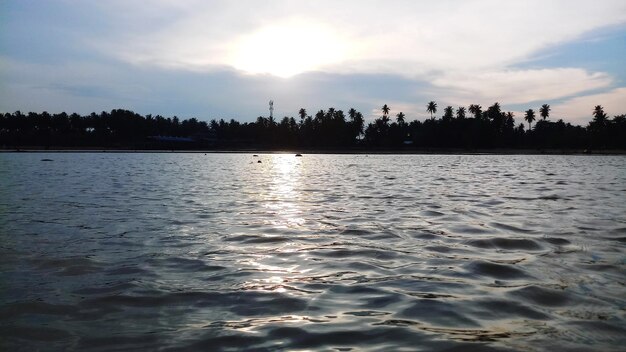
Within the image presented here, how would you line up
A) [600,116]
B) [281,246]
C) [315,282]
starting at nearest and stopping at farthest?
1. [315,282]
2. [281,246]
3. [600,116]

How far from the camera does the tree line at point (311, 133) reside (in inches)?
5901

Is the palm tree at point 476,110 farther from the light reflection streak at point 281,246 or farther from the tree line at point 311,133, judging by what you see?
the light reflection streak at point 281,246

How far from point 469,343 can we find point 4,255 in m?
7.44

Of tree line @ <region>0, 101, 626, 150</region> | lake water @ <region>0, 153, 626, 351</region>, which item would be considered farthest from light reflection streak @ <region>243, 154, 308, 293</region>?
tree line @ <region>0, 101, 626, 150</region>

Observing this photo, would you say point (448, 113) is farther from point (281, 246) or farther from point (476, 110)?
point (281, 246)

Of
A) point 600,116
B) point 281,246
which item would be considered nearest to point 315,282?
point 281,246

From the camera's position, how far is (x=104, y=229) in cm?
1030

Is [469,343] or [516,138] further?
[516,138]

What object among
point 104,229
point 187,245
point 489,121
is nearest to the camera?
point 187,245

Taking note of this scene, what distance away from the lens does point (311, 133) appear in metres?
165

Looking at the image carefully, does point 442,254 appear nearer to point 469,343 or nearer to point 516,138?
point 469,343

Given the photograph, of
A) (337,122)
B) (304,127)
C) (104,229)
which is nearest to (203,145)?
(304,127)

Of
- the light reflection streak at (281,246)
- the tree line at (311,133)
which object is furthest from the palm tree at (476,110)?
the light reflection streak at (281,246)

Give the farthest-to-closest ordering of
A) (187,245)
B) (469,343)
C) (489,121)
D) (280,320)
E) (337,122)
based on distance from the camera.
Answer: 1. (337,122)
2. (489,121)
3. (187,245)
4. (280,320)
5. (469,343)
